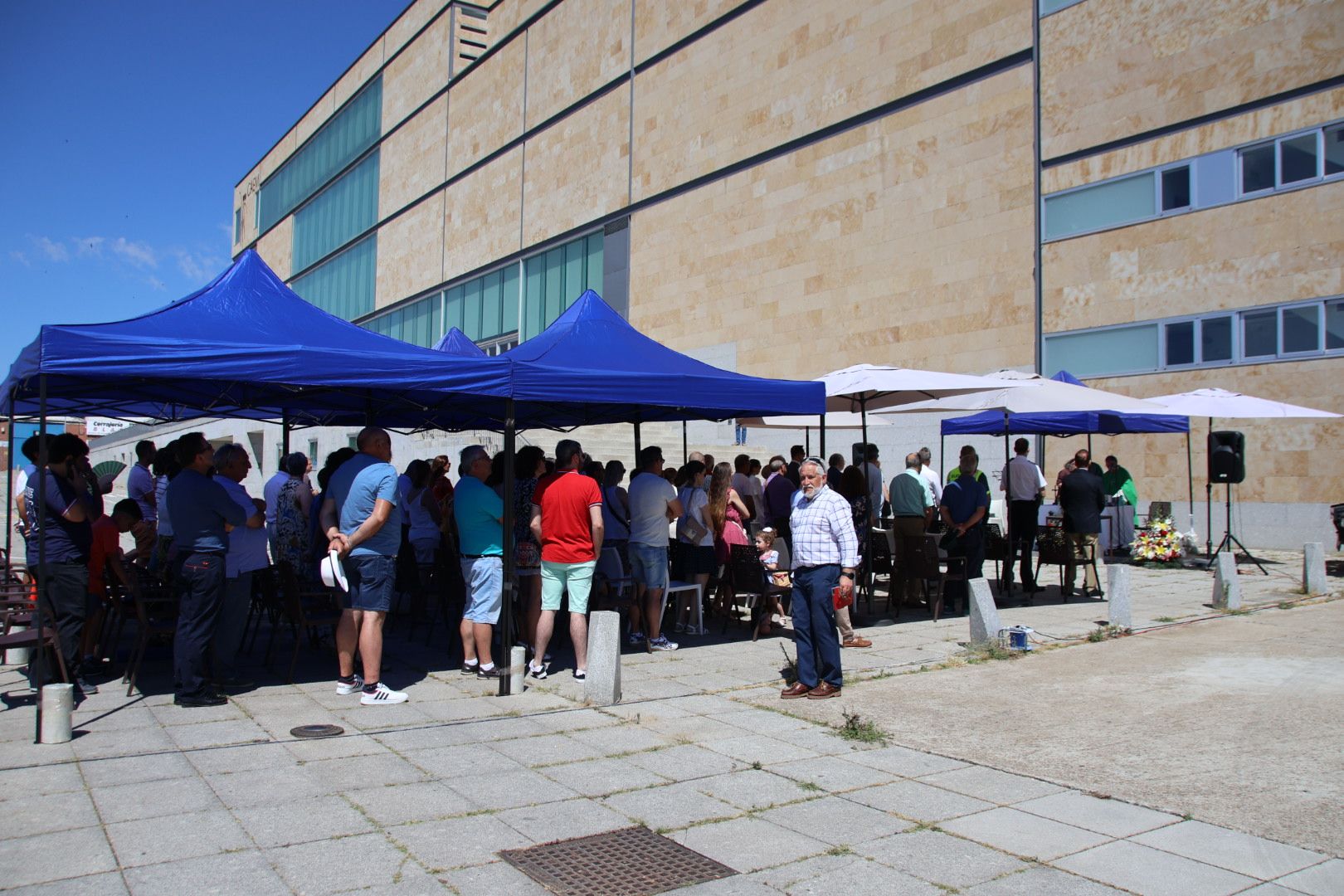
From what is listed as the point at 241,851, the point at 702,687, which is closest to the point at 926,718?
the point at 702,687

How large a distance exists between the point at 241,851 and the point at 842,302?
22172 mm

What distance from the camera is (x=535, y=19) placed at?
3709 centimetres

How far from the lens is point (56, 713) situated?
5.62 m

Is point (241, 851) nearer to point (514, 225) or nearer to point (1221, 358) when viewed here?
point (1221, 358)

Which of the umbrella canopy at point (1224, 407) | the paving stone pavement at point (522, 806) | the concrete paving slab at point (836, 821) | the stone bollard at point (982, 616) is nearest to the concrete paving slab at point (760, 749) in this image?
the paving stone pavement at point (522, 806)

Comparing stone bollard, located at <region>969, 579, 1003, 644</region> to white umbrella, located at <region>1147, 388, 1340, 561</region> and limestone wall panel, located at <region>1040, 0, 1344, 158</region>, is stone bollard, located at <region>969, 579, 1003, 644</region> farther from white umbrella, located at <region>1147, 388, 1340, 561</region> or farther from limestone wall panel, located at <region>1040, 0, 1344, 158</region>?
limestone wall panel, located at <region>1040, 0, 1344, 158</region>

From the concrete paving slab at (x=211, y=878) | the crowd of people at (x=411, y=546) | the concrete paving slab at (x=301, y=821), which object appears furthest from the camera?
the crowd of people at (x=411, y=546)

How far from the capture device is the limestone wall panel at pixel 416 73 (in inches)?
1679

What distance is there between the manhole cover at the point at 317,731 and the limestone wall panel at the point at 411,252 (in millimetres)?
38924

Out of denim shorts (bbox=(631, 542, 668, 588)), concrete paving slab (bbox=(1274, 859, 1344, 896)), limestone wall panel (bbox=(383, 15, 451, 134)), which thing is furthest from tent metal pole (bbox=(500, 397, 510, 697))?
limestone wall panel (bbox=(383, 15, 451, 134))

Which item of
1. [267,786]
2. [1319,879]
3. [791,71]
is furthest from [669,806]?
[791,71]

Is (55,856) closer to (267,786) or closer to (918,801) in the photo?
(267,786)

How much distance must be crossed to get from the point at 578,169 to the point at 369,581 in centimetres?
2960

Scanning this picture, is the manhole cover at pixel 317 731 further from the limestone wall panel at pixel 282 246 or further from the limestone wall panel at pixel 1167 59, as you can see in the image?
the limestone wall panel at pixel 282 246
